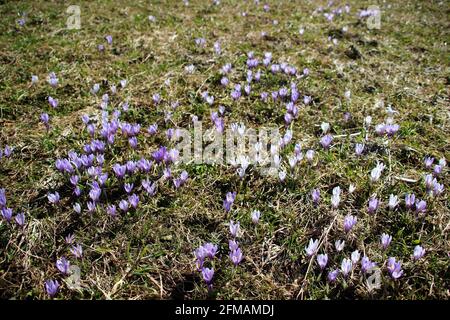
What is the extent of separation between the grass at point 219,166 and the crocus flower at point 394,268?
64mm

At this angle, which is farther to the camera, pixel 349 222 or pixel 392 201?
pixel 392 201

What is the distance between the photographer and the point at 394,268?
7.40 feet

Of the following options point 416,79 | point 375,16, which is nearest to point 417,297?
point 416,79

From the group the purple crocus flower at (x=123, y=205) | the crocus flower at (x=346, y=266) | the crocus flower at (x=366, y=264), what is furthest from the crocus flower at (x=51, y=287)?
the crocus flower at (x=366, y=264)

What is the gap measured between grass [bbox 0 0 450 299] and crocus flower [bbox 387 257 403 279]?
0.06m

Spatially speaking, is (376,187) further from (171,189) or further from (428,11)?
(428,11)

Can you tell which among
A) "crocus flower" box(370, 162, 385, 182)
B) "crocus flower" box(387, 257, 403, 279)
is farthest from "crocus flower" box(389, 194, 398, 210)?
"crocus flower" box(387, 257, 403, 279)

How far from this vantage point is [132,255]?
2477 mm

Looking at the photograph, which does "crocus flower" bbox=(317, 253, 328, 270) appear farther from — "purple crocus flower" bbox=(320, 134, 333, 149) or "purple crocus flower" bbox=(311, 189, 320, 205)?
"purple crocus flower" bbox=(320, 134, 333, 149)

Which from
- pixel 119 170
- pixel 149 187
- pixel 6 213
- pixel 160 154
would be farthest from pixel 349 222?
pixel 6 213

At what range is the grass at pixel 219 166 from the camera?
2.37m

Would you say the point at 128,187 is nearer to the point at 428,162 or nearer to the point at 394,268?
the point at 394,268

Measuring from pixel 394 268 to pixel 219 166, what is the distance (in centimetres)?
161

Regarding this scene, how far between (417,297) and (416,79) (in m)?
3.38
